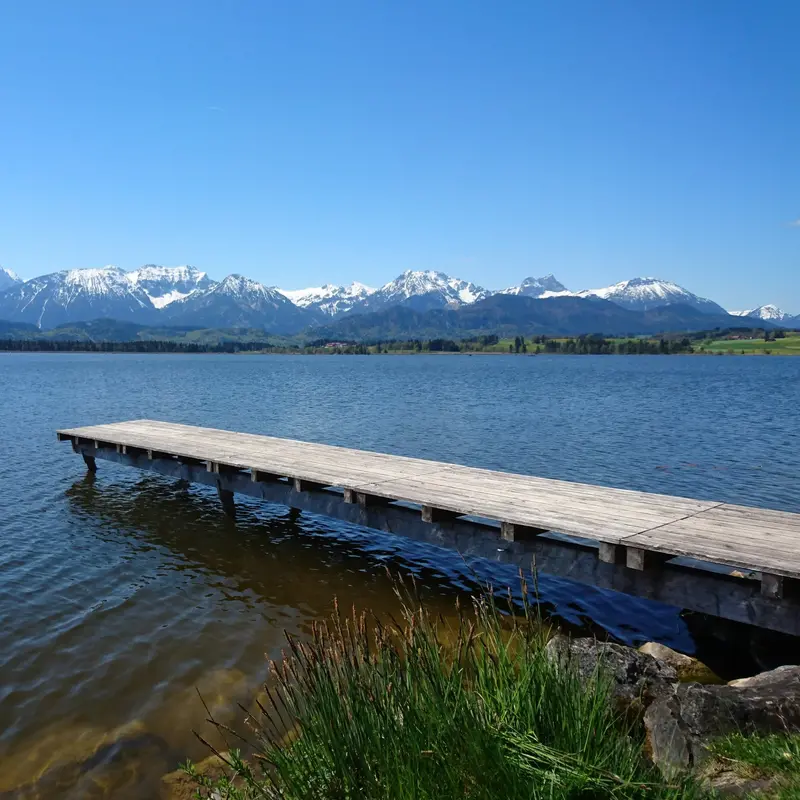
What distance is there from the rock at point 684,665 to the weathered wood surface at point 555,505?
4.42 feet

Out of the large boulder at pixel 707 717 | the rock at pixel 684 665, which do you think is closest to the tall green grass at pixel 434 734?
the large boulder at pixel 707 717

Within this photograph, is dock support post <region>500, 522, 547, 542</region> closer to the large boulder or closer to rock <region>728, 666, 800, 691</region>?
rock <region>728, 666, 800, 691</region>

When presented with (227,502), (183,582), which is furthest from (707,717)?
(227,502)

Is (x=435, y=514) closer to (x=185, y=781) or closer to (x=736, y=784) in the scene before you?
(x=185, y=781)

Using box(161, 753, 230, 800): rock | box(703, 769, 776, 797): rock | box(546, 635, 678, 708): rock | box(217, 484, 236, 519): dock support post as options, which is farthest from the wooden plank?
box(217, 484, 236, 519): dock support post

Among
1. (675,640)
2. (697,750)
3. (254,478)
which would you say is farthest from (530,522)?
(254,478)

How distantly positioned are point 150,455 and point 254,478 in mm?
4929

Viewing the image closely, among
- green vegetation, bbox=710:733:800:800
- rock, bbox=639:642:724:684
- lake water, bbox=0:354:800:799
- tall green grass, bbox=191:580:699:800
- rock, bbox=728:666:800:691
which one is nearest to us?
tall green grass, bbox=191:580:699:800

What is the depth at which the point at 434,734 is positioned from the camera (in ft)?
12.9

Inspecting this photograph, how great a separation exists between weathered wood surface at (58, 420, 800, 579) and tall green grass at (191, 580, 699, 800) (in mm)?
4779

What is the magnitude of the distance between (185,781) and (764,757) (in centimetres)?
579

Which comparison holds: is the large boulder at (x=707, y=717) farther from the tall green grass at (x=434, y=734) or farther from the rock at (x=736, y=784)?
the tall green grass at (x=434, y=734)

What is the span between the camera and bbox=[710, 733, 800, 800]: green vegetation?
4.92 meters

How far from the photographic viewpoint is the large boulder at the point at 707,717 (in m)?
5.93
